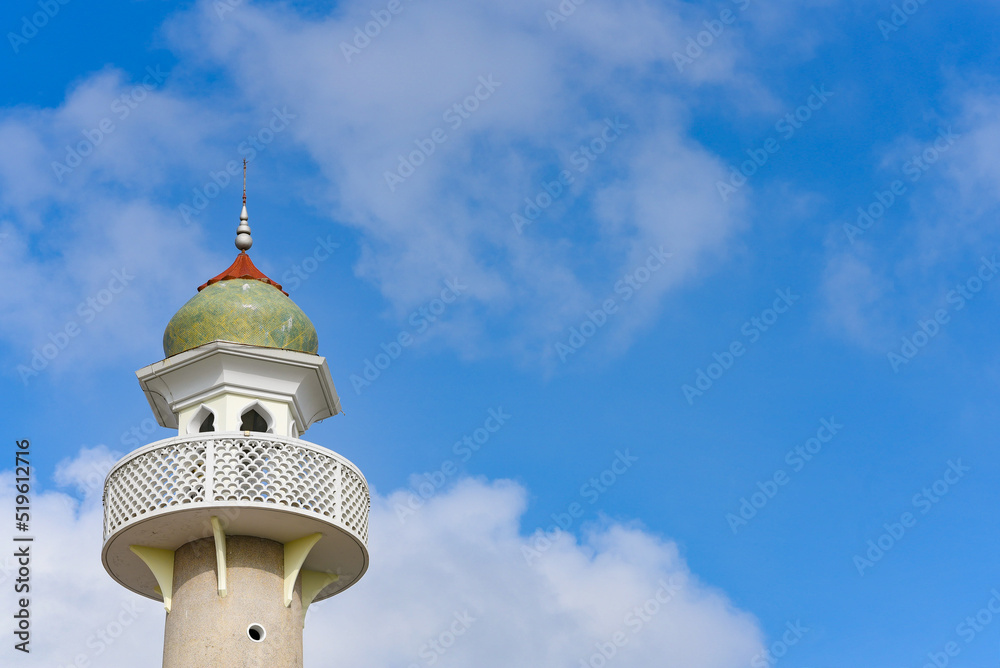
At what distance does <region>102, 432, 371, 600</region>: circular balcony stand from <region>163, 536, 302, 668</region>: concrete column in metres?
0.25

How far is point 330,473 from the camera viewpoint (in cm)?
1967

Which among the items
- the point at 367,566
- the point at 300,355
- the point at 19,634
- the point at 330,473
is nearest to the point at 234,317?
the point at 300,355

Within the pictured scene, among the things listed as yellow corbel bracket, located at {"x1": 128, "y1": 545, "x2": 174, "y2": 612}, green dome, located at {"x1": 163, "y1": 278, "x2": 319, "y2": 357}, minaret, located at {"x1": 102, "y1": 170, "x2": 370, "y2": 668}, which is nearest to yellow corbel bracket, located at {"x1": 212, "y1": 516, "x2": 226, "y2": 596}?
minaret, located at {"x1": 102, "y1": 170, "x2": 370, "y2": 668}

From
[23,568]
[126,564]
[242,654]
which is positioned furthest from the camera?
[23,568]

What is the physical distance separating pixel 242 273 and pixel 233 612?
18.2 feet

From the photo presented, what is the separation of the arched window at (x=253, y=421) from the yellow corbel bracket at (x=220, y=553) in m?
2.27

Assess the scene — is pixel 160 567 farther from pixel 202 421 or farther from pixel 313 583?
pixel 202 421

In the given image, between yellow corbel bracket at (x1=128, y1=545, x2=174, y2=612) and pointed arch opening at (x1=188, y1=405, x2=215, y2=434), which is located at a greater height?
pointed arch opening at (x1=188, y1=405, x2=215, y2=434)

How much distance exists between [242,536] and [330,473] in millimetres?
1474

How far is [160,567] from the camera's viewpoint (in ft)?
64.5

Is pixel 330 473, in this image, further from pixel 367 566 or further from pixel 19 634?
pixel 19 634

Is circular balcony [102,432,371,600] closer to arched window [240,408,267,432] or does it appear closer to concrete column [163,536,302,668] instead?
concrete column [163,536,302,668]

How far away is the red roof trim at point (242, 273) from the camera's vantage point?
71.6ft

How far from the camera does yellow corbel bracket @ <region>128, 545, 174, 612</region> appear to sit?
1953 centimetres
